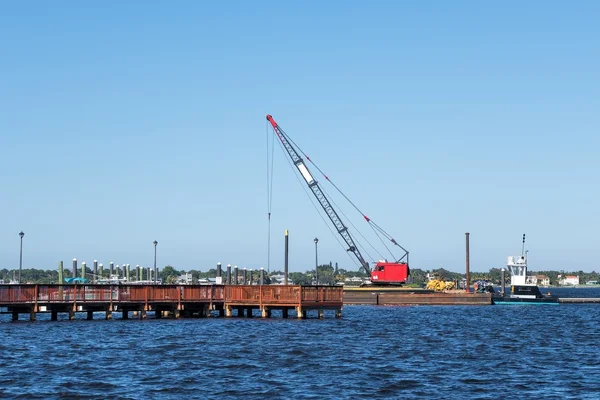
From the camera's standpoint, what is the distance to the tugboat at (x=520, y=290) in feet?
396

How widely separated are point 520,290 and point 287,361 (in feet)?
278

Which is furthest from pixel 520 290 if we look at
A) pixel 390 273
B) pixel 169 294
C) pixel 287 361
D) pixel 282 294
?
pixel 287 361

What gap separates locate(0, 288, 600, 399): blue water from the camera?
3409 cm

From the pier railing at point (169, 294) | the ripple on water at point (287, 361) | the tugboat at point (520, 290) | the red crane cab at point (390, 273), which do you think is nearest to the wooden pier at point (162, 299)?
the pier railing at point (169, 294)

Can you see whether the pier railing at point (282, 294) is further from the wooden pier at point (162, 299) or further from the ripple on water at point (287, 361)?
the ripple on water at point (287, 361)

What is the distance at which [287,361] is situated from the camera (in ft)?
141

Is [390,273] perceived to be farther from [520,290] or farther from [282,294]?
[282,294]

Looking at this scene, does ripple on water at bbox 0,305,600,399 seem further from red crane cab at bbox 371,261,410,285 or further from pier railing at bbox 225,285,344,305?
red crane cab at bbox 371,261,410,285

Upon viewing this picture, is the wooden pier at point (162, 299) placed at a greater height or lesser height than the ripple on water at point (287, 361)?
greater

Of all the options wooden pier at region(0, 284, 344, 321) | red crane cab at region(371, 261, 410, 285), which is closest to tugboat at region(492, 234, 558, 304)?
red crane cab at region(371, 261, 410, 285)

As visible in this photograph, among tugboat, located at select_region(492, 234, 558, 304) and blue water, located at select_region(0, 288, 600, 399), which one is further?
tugboat, located at select_region(492, 234, 558, 304)

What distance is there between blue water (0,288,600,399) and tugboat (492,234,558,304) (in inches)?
2092

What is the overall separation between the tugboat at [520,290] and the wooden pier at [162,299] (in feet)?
168

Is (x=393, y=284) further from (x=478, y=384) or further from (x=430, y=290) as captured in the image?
(x=478, y=384)
